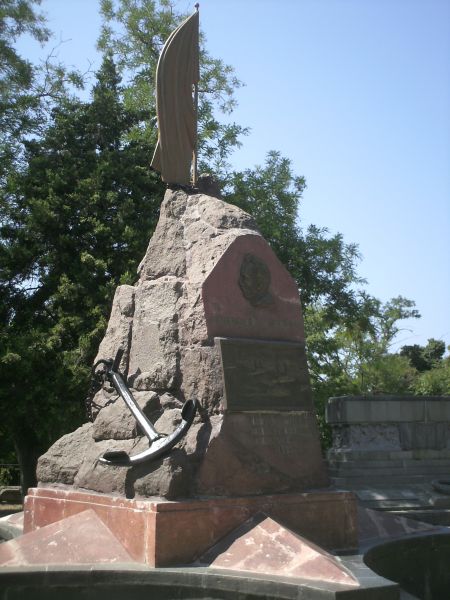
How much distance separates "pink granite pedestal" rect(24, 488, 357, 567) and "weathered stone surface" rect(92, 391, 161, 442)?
0.50 meters

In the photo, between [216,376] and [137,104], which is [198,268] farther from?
[137,104]

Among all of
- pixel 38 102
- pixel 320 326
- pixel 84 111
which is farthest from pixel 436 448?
pixel 38 102

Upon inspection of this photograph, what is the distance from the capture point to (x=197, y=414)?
5414 mm

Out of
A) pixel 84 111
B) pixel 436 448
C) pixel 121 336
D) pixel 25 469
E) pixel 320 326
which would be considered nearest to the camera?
pixel 121 336

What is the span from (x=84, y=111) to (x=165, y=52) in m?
10.0

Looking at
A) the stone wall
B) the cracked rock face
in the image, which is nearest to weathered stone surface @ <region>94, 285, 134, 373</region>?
the cracked rock face

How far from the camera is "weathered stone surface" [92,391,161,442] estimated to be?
18.3 ft

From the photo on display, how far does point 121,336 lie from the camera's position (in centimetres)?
634

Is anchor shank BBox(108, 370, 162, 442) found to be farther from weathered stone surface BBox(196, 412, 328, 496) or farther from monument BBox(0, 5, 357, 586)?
weathered stone surface BBox(196, 412, 328, 496)

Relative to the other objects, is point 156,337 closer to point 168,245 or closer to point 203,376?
point 203,376

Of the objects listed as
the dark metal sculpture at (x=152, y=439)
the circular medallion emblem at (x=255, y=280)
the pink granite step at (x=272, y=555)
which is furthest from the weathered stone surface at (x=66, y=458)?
the circular medallion emblem at (x=255, y=280)

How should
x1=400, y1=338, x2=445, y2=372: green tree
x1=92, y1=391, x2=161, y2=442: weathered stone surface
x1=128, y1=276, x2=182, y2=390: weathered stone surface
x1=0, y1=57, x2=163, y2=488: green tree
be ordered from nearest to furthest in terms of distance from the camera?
x1=92, y1=391, x2=161, y2=442: weathered stone surface
x1=128, y1=276, x2=182, y2=390: weathered stone surface
x1=0, y1=57, x2=163, y2=488: green tree
x1=400, y1=338, x2=445, y2=372: green tree

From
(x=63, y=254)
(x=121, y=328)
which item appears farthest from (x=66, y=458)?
(x=63, y=254)

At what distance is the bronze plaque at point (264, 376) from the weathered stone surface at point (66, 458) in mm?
1422
